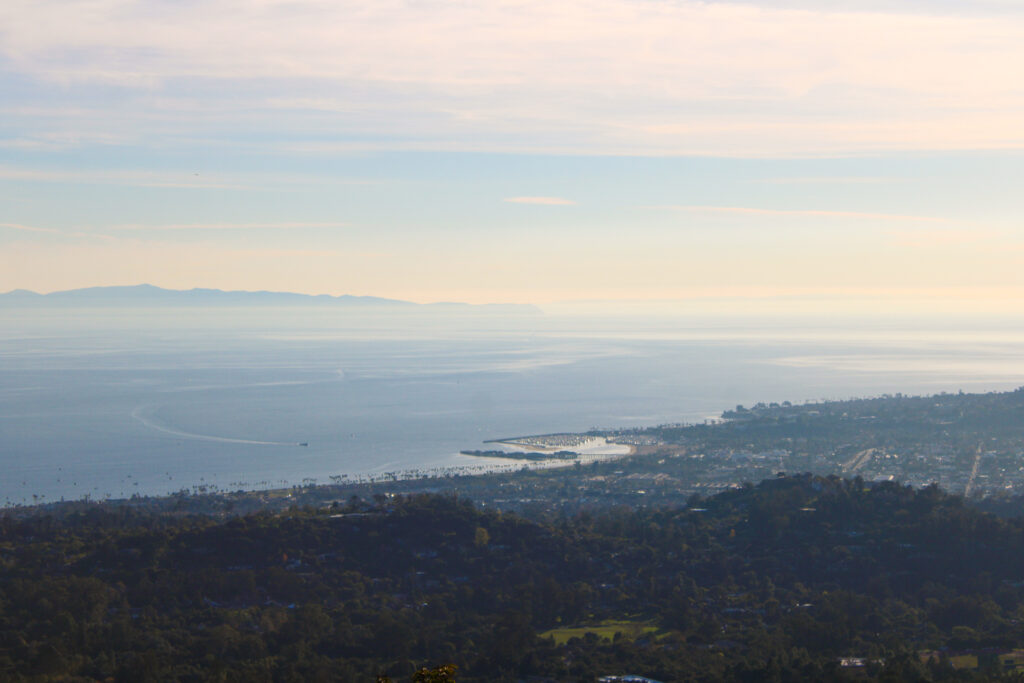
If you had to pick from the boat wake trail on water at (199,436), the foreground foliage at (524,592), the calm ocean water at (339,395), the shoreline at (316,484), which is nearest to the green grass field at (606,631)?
the foreground foliage at (524,592)

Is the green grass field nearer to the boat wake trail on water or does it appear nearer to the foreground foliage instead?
the foreground foliage

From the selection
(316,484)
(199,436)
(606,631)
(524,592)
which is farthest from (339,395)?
(606,631)

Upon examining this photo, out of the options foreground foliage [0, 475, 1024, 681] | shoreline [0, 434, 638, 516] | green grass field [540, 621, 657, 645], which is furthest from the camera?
shoreline [0, 434, 638, 516]

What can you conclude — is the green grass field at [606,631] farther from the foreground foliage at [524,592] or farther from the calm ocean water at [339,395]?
the calm ocean water at [339,395]

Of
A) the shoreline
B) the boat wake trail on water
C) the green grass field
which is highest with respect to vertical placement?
the boat wake trail on water

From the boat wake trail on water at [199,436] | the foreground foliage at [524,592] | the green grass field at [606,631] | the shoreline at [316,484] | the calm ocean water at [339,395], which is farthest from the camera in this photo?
the boat wake trail on water at [199,436]

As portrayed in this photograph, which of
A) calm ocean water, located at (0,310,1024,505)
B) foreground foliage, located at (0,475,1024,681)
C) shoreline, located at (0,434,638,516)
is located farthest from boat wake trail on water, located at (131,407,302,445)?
foreground foliage, located at (0,475,1024,681)

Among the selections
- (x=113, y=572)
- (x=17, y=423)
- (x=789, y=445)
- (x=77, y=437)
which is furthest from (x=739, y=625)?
(x=17, y=423)

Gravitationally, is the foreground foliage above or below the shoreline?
above

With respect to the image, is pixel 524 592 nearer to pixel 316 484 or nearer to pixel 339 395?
pixel 316 484

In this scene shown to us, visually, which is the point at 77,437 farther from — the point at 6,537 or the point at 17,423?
the point at 6,537
